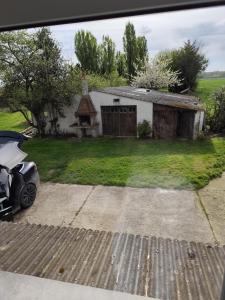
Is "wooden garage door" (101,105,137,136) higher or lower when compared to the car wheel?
higher

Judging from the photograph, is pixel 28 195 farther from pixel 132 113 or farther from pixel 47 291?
pixel 47 291

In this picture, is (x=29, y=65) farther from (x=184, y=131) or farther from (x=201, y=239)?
(x=201, y=239)

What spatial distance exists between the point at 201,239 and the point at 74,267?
4.02 feet

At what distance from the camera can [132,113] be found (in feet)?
9.18

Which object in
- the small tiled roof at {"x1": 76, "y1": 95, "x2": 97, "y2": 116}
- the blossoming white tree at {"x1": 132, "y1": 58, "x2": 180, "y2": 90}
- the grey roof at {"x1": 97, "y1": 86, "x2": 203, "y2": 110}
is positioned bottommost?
the small tiled roof at {"x1": 76, "y1": 95, "x2": 97, "y2": 116}

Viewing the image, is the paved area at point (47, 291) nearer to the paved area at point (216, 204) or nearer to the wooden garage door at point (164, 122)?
the paved area at point (216, 204)

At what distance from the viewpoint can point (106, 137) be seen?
2.83 meters

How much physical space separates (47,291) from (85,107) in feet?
9.26

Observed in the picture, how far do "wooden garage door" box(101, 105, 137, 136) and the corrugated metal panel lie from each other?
1.52 m

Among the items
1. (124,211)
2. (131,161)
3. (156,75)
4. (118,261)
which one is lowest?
(124,211)

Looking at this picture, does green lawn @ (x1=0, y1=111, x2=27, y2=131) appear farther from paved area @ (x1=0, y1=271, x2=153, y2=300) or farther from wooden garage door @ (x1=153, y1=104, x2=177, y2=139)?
paved area @ (x1=0, y1=271, x2=153, y2=300)

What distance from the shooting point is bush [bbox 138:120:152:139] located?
2.59m

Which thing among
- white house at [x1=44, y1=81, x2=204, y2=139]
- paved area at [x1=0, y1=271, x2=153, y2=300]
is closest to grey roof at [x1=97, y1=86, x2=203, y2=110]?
white house at [x1=44, y1=81, x2=204, y2=139]

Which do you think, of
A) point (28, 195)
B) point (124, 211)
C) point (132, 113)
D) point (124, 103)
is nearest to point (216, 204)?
point (124, 211)
